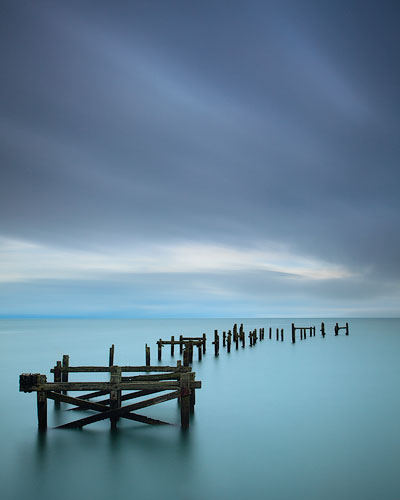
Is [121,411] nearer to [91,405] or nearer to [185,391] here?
[91,405]

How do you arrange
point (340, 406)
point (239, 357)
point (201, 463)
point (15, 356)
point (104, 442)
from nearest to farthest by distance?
point (201, 463) < point (104, 442) < point (340, 406) < point (239, 357) < point (15, 356)

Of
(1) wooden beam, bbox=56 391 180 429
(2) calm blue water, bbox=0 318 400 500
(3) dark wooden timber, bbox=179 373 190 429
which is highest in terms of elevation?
(3) dark wooden timber, bbox=179 373 190 429

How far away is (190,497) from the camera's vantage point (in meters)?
8.51

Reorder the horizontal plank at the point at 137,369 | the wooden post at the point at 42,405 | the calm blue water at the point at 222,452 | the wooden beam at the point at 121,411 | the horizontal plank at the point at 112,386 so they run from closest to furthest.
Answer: the calm blue water at the point at 222,452
the wooden post at the point at 42,405
the horizontal plank at the point at 112,386
the wooden beam at the point at 121,411
the horizontal plank at the point at 137,369

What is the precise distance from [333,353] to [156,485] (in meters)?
34.0

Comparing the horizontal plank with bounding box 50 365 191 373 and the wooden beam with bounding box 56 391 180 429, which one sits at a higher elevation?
the horizontal plank with bounding box 50 365 191 373

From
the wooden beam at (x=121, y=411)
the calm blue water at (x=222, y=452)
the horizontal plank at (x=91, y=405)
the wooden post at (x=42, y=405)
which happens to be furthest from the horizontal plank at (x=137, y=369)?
the wooden post at (x=42, y=405)

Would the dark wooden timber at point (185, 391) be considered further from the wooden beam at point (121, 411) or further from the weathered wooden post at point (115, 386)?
the weathered wooden post at point (115, 386)

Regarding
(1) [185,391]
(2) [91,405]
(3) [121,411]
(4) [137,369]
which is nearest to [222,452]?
(1) [185,391]

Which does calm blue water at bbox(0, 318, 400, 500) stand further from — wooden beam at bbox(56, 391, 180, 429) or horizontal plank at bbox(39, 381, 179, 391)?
horizontal plank at bbox(39, 381, 179, 391)

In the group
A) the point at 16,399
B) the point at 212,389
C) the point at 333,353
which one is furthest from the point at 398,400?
the point at 333,353

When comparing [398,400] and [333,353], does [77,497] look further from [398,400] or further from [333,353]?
[333,353]

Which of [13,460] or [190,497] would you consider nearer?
[190,497]

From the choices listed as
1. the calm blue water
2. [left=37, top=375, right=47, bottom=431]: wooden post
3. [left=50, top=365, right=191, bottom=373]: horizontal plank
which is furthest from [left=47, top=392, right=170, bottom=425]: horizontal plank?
[left=50, top=365, right=191, bottom=373]: horizontal plank
